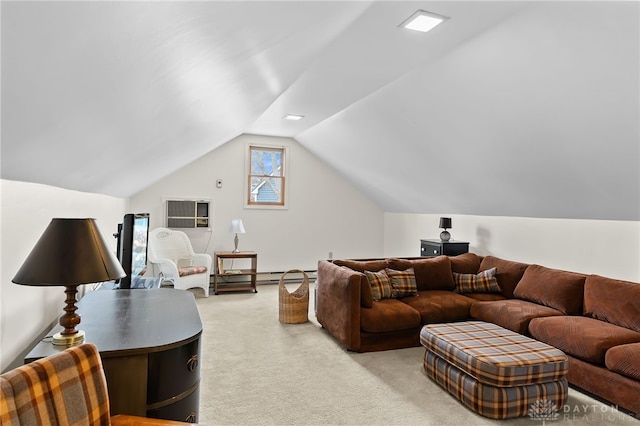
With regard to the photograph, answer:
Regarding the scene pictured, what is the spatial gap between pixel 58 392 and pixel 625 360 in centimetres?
327

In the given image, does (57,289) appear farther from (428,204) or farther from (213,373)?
(428,204)

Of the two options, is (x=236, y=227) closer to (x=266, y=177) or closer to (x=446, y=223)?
(x=266, y=177)

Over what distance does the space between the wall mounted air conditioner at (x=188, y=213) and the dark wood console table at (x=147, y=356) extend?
4738mm

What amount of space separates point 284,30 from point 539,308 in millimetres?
3417

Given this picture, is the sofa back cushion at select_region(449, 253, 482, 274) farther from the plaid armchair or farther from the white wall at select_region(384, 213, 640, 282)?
the plaid armchair

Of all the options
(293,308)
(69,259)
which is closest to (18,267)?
(69,259)

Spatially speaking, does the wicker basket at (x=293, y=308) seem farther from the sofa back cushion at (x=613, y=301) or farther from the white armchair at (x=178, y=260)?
the sofa back cushion at (x=613, y=301)

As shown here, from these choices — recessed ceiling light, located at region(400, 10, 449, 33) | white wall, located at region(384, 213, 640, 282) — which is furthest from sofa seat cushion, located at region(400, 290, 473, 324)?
recessed ceiling light, located at region(400, 10, 449, 33)

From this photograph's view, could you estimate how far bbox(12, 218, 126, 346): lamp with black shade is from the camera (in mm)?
1453

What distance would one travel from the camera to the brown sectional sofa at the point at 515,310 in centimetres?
296

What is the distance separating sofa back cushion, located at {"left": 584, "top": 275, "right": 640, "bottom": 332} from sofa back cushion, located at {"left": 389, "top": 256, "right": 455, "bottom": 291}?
1.45 meters

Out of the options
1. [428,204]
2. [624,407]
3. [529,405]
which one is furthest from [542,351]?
[428,204]

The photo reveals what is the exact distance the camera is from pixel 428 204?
6418 mm

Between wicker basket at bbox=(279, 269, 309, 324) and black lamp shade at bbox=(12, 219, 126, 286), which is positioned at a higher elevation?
black lamp shade at bbox=(12, 219, 126, 286)
